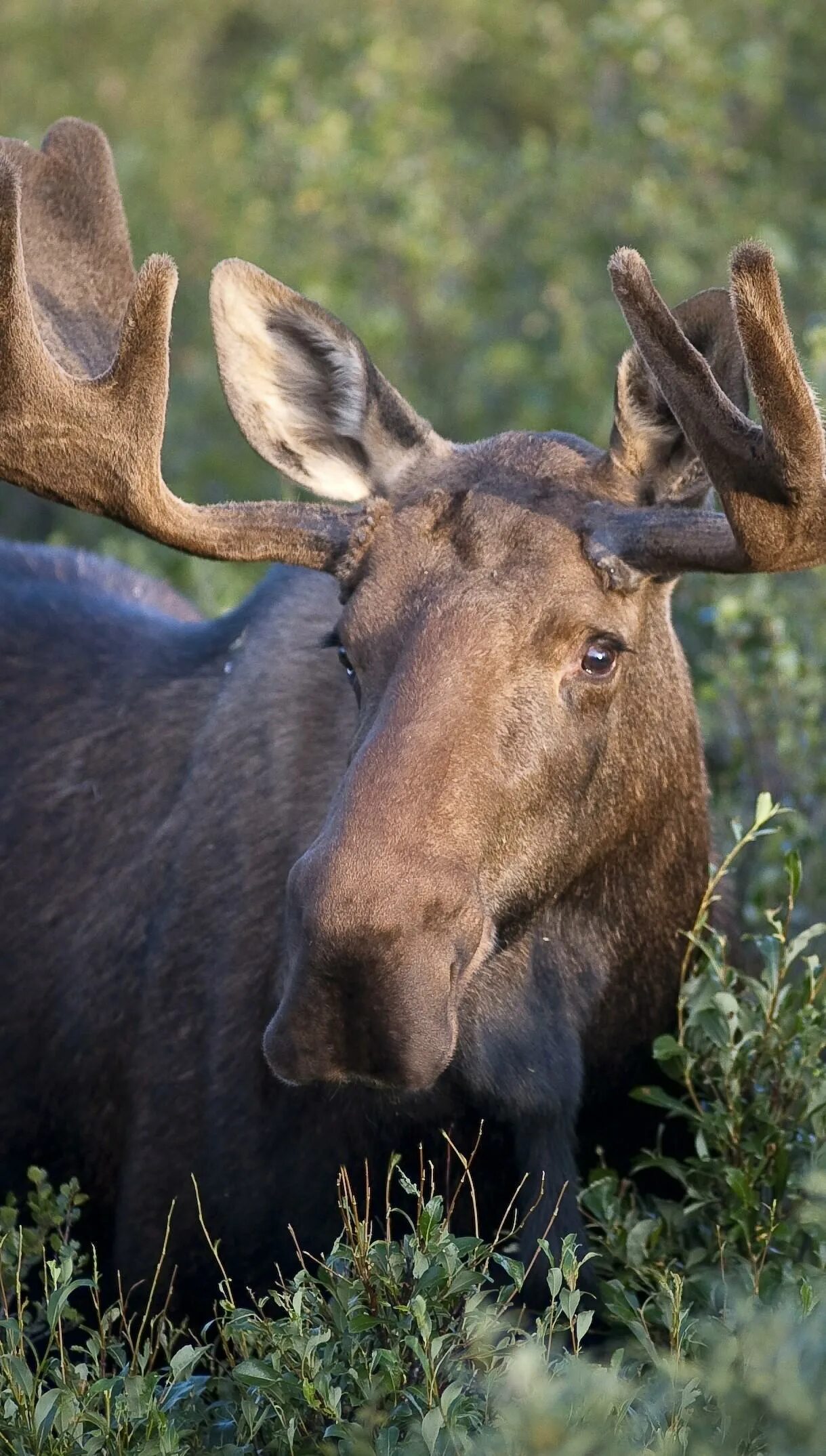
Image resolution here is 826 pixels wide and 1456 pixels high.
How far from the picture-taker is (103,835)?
5.43 m

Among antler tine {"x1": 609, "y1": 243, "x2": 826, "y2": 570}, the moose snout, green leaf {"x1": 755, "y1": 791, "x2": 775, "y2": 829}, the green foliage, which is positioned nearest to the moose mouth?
the moose snout

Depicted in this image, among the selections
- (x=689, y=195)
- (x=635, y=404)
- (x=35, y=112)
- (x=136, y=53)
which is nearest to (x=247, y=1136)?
(x=635, y=404)

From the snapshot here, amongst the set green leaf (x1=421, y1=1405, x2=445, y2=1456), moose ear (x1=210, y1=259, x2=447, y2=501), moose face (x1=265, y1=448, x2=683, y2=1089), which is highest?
moose ear (x1=210, y1=259, x2=447, y2=501)

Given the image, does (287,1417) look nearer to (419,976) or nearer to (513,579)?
(419,976)

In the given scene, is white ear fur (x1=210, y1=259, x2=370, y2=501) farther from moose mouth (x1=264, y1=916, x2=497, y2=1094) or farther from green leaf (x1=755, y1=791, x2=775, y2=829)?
moose mouth (x1=264, y1=916, x2=497, y2=1094)

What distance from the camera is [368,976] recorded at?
3.68m

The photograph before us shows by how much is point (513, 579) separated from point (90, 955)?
184 centimetres

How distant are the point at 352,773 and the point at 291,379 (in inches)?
55.6

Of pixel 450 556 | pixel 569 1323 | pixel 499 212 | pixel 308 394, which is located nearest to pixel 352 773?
pixel 450 556

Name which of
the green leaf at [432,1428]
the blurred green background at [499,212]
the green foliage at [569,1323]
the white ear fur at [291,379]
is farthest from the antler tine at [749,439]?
the blurred green background at [499,212]

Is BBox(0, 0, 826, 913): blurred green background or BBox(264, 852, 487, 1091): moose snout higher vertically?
BBox(0, 0, 826, 913): blurred green background

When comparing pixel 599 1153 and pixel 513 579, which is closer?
pixel 513 579

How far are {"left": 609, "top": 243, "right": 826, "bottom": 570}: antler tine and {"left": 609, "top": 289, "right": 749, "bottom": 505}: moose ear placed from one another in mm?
394

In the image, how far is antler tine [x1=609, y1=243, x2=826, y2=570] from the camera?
3.82 meters
